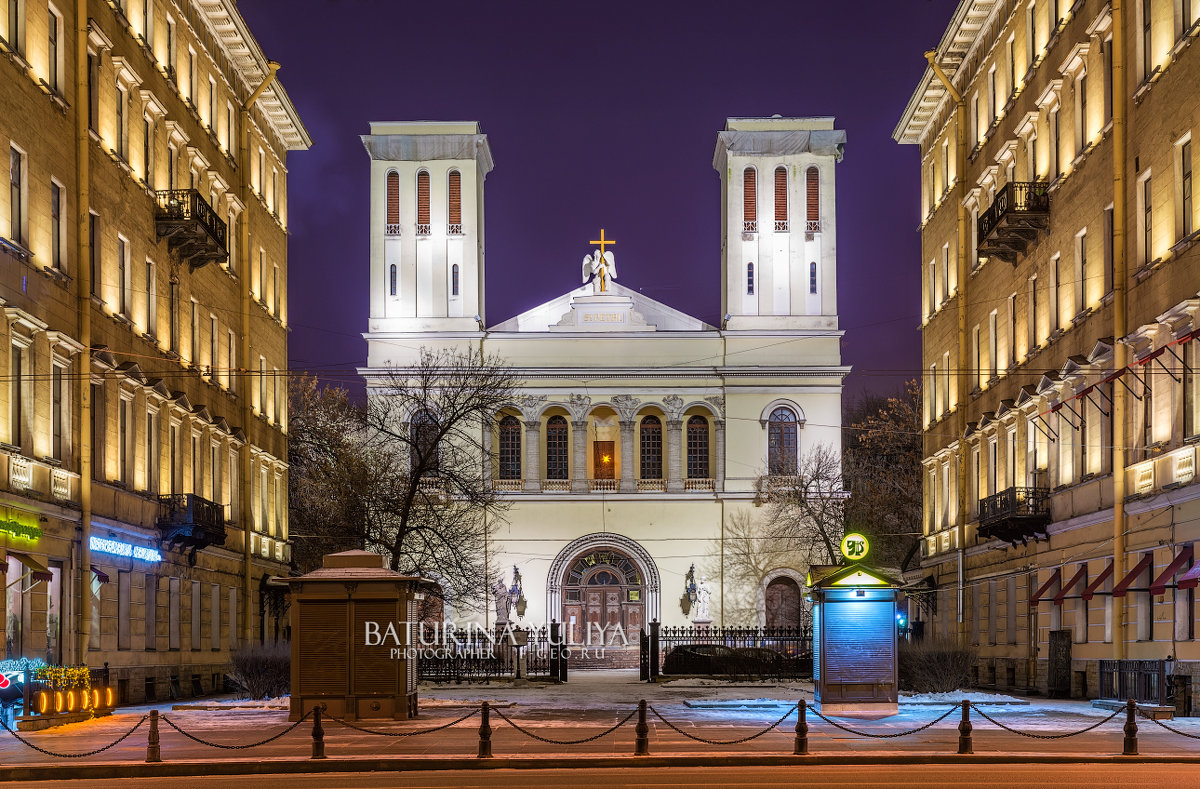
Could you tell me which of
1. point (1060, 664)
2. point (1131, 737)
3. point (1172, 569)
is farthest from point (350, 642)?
point (1060, 664)

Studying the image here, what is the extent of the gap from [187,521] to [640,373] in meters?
38.7

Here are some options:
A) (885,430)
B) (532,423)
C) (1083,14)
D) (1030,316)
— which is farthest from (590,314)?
(1083,14)

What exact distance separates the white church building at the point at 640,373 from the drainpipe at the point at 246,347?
25.2 metres

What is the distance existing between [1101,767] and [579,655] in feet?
165

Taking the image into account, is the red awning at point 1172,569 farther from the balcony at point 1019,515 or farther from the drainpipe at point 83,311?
the drainpipe at point 83,311

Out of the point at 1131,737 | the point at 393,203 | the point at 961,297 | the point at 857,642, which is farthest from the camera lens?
the point at 393,203

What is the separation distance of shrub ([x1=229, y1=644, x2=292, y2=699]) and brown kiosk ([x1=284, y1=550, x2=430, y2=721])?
342 inches

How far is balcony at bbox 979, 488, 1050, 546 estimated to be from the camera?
131 ft

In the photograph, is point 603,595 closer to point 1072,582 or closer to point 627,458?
point 627,458

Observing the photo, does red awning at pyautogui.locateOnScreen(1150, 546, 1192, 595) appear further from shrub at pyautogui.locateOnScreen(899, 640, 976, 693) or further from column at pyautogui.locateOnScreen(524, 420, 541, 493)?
column at pyautogui.locateOnScreen(524, 420, 541, 493)

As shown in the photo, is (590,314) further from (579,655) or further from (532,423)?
(579,655)

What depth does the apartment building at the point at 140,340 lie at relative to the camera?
30359 mm

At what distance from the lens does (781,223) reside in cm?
7719

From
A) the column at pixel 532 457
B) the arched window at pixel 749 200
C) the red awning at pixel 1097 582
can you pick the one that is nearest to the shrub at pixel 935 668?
the red awning at pixel 1097 582
